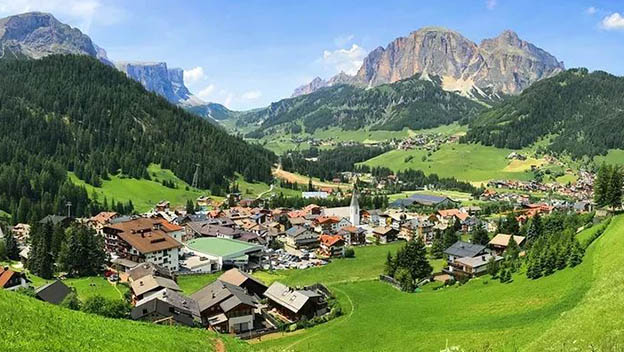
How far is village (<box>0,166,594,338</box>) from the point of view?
60938 millimetres

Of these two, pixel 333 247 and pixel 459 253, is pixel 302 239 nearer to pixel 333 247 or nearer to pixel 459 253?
pixel 333 247

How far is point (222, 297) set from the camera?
204 ft

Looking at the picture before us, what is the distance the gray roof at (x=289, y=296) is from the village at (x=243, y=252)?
19cm

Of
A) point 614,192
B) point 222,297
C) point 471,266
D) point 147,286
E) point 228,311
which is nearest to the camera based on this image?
point 228,311

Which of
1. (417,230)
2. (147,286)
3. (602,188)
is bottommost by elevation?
(147,286)

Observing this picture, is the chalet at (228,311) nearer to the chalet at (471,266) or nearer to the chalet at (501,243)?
the chalet at (471,266)

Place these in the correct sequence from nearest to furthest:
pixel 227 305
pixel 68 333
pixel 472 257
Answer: pixel 68 333, pixel 227 305, pixel 472 257

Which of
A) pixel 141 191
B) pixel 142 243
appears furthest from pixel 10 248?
pixel 141 191

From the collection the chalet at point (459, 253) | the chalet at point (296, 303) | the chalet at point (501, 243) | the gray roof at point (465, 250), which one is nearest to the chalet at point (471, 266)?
the chalet at point (459, 253)

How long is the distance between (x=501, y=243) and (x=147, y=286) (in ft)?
218

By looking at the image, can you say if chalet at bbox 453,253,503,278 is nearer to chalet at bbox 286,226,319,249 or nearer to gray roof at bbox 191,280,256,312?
gray roof at bbox 191,280,256,312

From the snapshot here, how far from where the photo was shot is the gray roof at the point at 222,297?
200 feet

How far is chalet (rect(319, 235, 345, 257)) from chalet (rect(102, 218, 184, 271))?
Result: 3264cm

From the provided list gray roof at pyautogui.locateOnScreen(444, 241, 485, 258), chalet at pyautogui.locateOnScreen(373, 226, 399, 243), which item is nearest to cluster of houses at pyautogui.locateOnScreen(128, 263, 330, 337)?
gray roof at pyautogui.locateOnScreen(444, 241, 485, 258)
